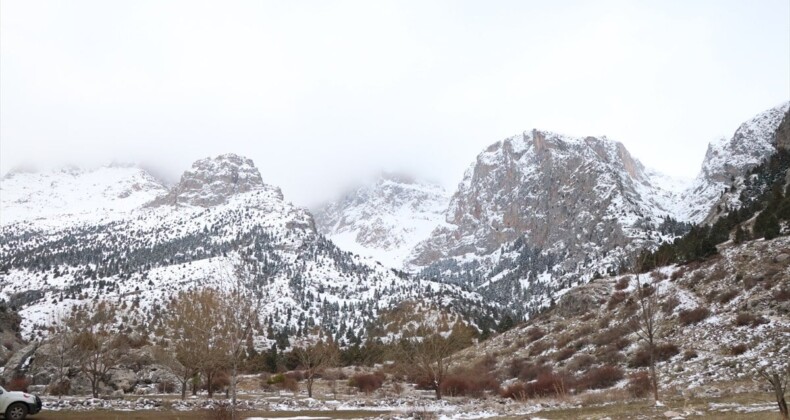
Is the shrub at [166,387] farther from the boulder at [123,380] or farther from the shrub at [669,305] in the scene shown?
the shrub at [669,305]

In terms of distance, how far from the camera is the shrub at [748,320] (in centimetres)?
3809

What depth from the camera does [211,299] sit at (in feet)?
133

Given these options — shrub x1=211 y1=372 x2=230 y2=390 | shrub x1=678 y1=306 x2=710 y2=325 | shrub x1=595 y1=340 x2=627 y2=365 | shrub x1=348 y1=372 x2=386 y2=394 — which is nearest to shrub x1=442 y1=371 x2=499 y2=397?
shrub x1=595 y1=340 x2=627 y2=365

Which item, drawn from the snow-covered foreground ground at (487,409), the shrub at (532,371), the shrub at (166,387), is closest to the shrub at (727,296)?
the shrub at (532,371)

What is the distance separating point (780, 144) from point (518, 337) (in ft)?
232

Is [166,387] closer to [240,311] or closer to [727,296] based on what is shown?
[240,311]

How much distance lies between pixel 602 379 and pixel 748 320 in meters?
11.8

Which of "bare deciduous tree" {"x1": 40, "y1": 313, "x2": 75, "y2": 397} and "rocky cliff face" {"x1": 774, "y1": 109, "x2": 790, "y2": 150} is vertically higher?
"rocky cliff face" {"x1": 774, "y1": 109, "x2": 790, "y2": 150}

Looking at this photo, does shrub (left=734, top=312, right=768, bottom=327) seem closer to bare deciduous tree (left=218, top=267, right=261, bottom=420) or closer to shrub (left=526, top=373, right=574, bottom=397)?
shrub (left=526, top=373, right=574, bottom=397)

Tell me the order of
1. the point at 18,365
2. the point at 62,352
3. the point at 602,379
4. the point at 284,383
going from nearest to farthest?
the point at 602,379, the point at 62,352, the point at 18,365, the point at 284,383

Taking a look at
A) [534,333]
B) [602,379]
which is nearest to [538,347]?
[534,333]

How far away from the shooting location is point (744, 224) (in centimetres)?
6562

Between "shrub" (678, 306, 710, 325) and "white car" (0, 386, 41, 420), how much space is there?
46.8 metres

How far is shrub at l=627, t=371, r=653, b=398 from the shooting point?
3177cm
